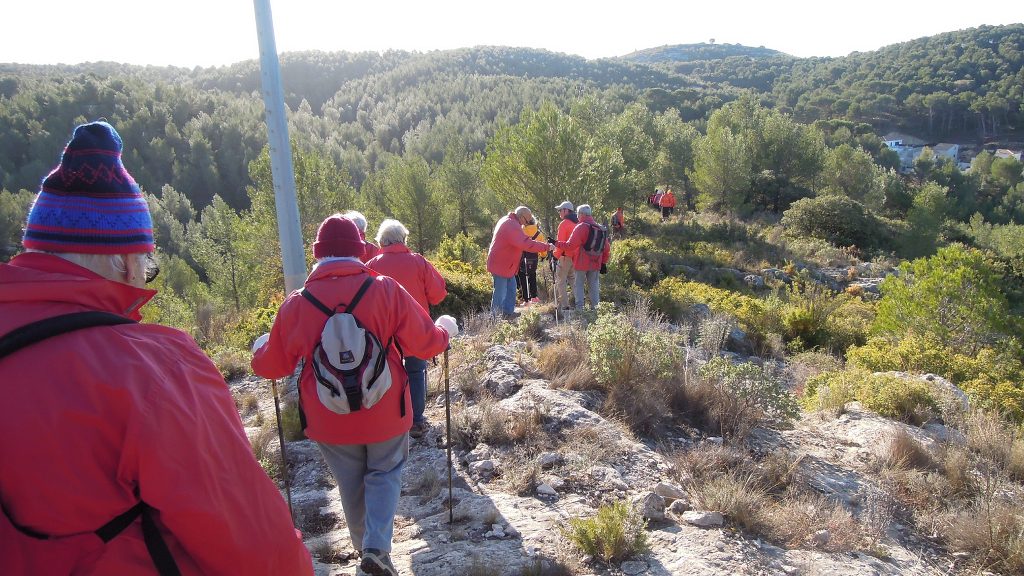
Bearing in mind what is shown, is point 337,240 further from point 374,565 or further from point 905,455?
point 905,455

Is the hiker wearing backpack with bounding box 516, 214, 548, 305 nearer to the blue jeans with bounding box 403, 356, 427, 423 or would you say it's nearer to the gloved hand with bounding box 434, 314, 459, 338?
the blue jeans with bounding box 403, 356, 427, 423

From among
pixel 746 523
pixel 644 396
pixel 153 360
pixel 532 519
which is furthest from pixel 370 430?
pixel 644 396

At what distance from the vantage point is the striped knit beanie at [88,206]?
3.99ft

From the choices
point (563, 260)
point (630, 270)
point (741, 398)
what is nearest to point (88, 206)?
point (741, 398)

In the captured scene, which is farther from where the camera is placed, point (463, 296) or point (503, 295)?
point (463, 296)

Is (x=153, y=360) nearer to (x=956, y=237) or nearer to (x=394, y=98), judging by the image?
(x=956, y=237)

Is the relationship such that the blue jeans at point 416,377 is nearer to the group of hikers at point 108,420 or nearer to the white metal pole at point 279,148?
the white metal pole at point 279,148

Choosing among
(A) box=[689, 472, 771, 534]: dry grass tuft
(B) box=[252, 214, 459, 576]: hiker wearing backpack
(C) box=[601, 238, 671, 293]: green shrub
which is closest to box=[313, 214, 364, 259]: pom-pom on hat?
(B) box=[252, 214, 459, 576]: hiker wearing backpack

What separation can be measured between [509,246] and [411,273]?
3.08 metres

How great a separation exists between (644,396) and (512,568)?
228 cm

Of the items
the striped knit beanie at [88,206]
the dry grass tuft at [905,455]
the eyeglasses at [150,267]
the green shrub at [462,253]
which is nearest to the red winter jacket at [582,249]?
the dry grass tuft at [905,455]

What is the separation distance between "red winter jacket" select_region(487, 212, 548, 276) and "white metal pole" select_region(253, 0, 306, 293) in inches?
101

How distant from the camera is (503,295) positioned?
751 centimetres

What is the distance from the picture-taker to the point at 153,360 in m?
1.14
